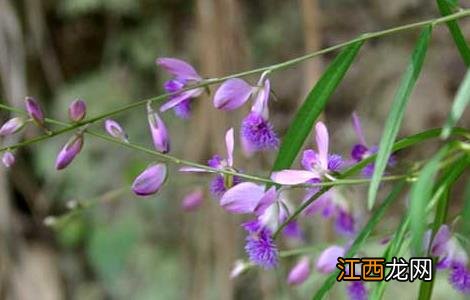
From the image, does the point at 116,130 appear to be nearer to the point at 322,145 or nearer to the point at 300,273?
the point at 322,145

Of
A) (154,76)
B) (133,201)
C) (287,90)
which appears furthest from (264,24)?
(133,201)

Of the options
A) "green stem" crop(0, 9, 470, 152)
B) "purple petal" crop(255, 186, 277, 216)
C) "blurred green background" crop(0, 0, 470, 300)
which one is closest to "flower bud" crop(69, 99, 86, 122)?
"green stem" crop(0, 9, 470, 152)

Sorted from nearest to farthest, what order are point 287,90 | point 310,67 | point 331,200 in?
point 331,200 → point 310,67 → point 287,90

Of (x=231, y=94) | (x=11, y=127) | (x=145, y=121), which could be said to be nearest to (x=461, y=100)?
(x=231, y=94)

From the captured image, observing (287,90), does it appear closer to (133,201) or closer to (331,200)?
(133,201)

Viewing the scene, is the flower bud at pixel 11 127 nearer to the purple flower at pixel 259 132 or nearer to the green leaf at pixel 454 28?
the purple flower at pixel 259 132

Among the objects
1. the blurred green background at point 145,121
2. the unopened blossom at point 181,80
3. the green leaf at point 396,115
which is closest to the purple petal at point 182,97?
the unopened blossom at point 181,80
